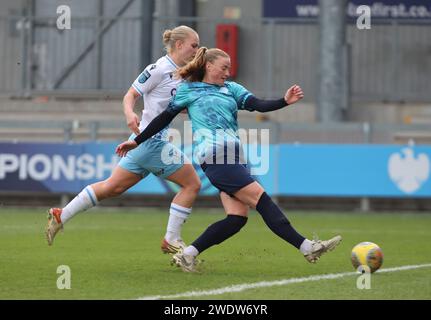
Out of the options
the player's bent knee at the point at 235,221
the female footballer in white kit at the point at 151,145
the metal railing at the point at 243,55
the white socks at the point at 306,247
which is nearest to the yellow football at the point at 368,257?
the white socks at the point at 306,247

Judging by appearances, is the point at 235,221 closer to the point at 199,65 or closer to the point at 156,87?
the point at 199,65

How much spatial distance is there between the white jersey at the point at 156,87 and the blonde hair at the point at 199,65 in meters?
0.71

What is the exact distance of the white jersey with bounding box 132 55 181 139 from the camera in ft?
33.4

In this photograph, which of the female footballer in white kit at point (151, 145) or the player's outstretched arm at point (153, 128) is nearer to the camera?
the player's outstretched arm at point (153, 128)

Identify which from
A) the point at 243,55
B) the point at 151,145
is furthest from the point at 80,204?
the point at 243,55

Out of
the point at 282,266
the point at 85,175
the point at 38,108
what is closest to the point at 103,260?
the point at 282,266

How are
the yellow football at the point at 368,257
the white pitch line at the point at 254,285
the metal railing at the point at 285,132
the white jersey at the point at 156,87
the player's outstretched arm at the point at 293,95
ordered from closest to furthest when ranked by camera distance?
the white pitch line at the point at 254,285
the player's outstretched arm at the point at 293,95
the yellow football at the point at 368,257
the white jersey at the point at 156,87
the metal railing at the point at 285,132

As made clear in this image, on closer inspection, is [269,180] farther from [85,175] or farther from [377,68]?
[377,68]

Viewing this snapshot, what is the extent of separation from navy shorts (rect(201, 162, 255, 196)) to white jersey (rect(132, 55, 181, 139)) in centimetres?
111

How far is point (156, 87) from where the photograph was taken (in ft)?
33.7

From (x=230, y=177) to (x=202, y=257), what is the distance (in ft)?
6.53

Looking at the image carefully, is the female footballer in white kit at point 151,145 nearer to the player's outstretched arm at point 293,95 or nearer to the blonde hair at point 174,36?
the blonde hair at point 174,36

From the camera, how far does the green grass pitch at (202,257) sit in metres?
8.42

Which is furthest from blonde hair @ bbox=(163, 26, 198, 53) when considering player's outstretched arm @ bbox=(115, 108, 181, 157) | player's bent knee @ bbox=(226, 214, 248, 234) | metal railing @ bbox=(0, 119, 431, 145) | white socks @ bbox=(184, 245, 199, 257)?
metal railing @ bbox=(0, 119, 431, 145)
